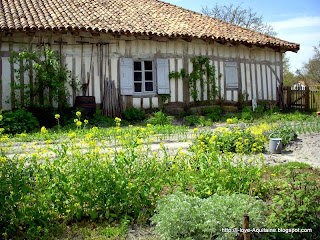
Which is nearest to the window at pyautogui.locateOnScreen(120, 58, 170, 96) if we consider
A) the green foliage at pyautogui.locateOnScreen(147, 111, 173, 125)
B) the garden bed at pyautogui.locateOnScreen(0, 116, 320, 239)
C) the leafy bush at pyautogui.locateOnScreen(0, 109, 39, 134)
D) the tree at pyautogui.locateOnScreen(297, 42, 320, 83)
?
the green foliage at pyautogui.locateOnScreen(147, 111, 173, 125)

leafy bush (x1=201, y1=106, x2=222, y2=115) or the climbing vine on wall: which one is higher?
the climbing vine on wall

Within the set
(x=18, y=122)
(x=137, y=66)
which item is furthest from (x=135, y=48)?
(x=18, y=122)

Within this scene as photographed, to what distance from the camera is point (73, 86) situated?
1273 cm

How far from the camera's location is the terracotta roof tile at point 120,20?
12.2 meters

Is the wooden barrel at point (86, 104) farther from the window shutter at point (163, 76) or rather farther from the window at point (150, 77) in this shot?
the window shutter at point (163, 76)

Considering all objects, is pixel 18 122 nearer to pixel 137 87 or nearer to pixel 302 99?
pixel 137 87

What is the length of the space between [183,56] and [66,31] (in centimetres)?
450

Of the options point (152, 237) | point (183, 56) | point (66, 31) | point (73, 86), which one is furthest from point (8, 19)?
point (152, 237)

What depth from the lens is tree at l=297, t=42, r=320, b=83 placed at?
127 feet

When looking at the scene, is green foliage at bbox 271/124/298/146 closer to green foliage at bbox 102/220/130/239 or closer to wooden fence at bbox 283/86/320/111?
green foliage at bbox 102/220/130/239

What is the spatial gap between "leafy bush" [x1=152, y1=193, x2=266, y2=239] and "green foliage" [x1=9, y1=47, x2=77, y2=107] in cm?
924

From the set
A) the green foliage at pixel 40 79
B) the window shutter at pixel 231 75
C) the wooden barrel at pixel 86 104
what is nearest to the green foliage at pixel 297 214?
the wooden barrel at pixel 86 104

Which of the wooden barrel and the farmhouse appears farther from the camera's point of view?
the wooden barrel

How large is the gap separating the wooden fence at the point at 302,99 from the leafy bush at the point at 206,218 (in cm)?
1537
